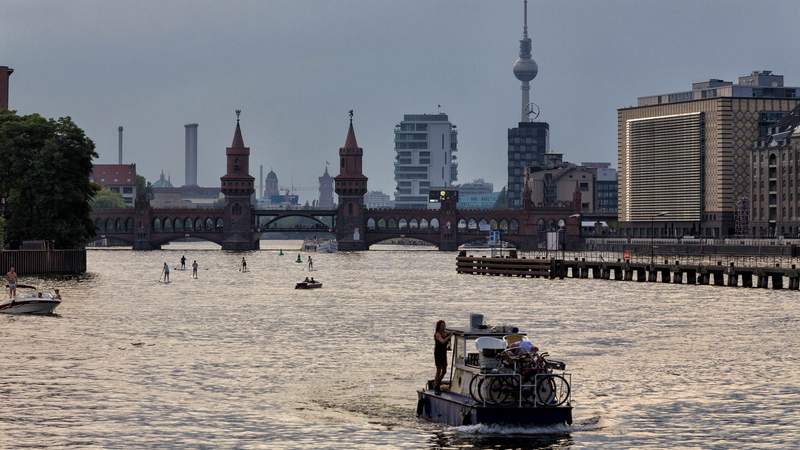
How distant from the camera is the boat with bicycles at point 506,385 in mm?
53094

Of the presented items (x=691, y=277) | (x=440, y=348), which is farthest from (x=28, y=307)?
(x=691, y=277)

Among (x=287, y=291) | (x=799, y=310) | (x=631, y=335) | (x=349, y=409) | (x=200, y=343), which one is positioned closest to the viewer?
(x=349, y=409)

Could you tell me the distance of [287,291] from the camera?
157 metres

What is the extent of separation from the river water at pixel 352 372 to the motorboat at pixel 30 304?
2.79 feet

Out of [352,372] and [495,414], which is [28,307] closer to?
[352,372]

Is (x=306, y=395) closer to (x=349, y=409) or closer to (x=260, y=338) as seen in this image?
(x=349, y=409)

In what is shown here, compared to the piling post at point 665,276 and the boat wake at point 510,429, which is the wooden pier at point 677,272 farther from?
the boat wake at point 510,429

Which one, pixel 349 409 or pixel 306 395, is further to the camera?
pixel 306 395

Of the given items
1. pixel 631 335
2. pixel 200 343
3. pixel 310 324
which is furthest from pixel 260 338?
pixel 631 335

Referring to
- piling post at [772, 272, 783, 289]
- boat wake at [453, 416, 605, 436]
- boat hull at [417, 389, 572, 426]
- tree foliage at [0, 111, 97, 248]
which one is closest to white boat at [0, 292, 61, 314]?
boat hull at [417, 389, 572, 426]

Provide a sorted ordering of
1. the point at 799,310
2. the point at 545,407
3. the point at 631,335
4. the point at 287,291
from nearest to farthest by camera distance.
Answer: the point at 545,407 → the point at 631,335 → the point at 799,310 → the point at 287,291

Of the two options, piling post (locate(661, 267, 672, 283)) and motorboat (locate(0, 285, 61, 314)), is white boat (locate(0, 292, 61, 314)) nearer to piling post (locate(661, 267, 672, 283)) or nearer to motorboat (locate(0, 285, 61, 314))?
motorboat (locate(0, 285, 61, 314))

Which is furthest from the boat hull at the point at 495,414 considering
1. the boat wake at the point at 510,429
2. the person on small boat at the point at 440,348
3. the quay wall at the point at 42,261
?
the quay wall at the point at 42,261

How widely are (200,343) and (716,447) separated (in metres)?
42.1
